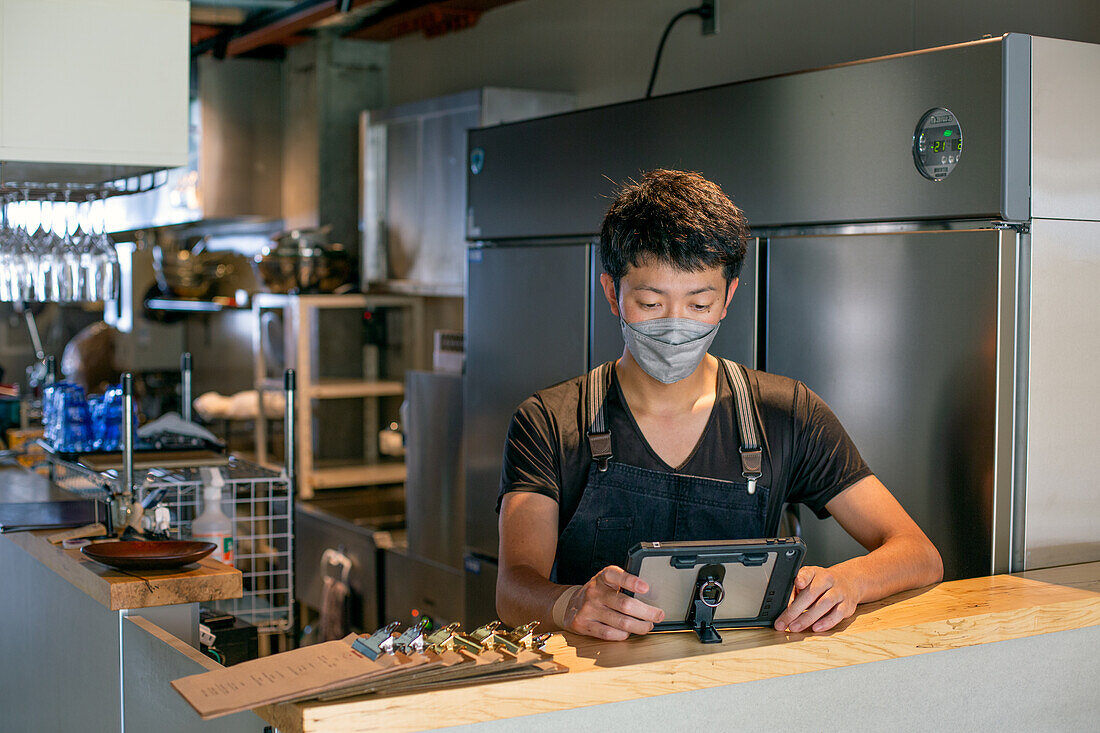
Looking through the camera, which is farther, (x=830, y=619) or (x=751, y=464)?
(x=751, y=464)

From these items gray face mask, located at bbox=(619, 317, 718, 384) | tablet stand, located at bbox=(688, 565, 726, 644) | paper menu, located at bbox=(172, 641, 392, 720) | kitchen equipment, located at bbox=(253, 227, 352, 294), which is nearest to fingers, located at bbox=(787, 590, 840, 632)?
tablet stand, located at bbox=(688, 565, 726, 644)

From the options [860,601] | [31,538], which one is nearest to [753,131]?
[860,601]

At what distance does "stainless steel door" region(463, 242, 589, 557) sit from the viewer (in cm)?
319

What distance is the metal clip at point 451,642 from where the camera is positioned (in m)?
1.42

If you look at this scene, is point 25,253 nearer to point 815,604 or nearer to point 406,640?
point 406,640

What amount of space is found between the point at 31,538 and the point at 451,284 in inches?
85.5

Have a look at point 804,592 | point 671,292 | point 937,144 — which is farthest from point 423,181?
point 804,592

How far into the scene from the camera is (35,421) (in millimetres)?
5277

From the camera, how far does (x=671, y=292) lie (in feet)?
6.26

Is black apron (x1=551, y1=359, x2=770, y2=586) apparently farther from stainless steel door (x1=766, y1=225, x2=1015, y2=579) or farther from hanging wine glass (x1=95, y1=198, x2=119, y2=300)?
hanging wine glass (x1=95, y1=198, x2=119, y2=300)

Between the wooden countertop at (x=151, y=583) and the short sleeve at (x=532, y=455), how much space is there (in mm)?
584

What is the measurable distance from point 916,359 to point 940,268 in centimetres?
19

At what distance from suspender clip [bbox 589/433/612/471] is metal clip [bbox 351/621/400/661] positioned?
648 mm

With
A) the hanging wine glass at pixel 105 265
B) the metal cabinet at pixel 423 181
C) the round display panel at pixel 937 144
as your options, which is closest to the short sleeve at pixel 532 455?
the round display panel at pixel 937 144
